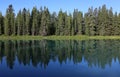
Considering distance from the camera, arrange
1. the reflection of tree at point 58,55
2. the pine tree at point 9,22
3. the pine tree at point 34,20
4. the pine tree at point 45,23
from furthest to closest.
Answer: the pine tree at point 34,20, the pine tree at point 45,23, the pine tree at point 9,22, the reflection of tree at point 58,55

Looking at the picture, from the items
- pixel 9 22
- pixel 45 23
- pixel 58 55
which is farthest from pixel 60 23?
pixel 58 55

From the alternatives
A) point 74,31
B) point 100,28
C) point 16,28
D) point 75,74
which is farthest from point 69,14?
point 75,74

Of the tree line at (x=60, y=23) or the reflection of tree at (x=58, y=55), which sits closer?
the reflection of tree at (x=58, y=55)

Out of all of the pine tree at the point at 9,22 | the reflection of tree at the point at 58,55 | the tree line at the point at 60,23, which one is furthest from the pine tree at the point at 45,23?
the reflection of tree at the point at 58,55

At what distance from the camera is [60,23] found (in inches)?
4227

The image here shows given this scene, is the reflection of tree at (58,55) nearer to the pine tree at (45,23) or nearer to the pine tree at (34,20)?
the pine tree at (45,23)

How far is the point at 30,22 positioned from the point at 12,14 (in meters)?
8.41

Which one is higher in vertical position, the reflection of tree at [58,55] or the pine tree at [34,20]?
the pine tree at [34,20]

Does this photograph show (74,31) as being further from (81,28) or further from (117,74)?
(117,74)

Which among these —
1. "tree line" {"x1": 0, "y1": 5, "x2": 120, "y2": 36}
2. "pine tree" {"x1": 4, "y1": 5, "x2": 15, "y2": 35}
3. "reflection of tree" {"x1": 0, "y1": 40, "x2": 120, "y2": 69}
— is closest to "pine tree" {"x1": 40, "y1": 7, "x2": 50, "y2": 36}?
"tree line" {"x1": 0, "y1": 5, "x2": 120, "y2": 36}

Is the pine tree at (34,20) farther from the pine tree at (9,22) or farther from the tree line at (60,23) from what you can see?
the pine tree at (9,22)

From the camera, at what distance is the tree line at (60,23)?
101919mm

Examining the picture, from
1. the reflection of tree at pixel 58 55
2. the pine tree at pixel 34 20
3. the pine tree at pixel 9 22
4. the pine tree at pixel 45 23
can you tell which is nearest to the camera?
the reflection of tree at pixel 58 55

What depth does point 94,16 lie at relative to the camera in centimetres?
11150
